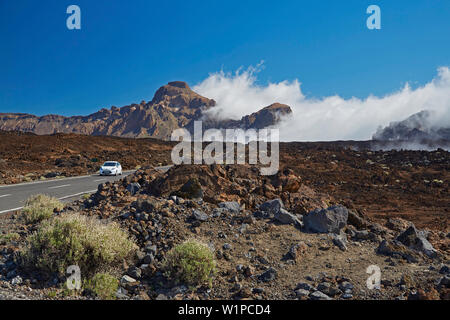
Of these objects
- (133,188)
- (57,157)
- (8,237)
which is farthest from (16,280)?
(57,157)

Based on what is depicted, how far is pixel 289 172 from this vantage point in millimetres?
10617

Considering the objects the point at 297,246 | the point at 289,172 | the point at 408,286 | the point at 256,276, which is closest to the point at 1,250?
the point at 256,276

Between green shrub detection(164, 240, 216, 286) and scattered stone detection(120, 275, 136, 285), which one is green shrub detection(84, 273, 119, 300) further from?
green shrub detection(164, 240, 216, 286)

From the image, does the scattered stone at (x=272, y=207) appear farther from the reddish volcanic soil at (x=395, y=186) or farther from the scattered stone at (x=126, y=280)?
the reddish volcanic soil at (x=395, y=186)

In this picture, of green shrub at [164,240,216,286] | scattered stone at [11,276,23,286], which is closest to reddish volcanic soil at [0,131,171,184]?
scattered stone at [11,276,23,286]

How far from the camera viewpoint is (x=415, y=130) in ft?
336

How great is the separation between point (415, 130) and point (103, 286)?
11941cm

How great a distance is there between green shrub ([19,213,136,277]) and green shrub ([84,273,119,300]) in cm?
48

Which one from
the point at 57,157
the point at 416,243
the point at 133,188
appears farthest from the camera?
the point at 57,157

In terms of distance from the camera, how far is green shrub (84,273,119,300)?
177 inches

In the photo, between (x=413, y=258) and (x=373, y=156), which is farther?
(x=373, y=156)

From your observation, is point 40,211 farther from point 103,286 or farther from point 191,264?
point 191,264

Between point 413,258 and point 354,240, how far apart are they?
1.29 m

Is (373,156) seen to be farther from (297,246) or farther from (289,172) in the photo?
(297,246)
